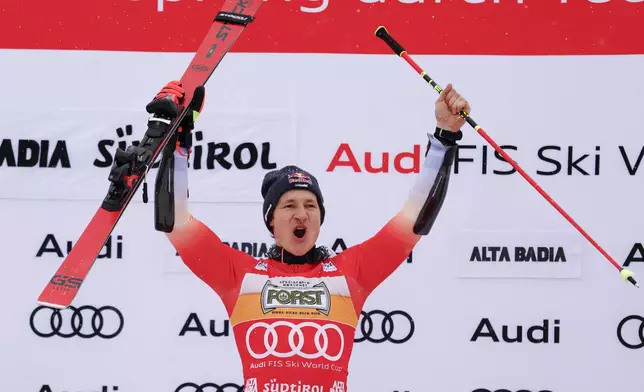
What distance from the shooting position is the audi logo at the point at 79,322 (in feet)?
15.5

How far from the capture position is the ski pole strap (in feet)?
13.2

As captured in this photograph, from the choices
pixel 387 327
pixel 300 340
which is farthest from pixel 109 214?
pixel 387 327

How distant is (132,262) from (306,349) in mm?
1494

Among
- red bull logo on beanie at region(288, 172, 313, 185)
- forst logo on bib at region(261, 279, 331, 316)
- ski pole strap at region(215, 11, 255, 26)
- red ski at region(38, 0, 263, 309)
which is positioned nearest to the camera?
red ski at region(38, 0, 263, 309)

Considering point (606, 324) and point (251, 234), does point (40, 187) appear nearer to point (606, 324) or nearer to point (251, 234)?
point (251, 234)

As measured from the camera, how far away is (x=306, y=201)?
12.0 feet

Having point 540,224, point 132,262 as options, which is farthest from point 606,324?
point 132,262

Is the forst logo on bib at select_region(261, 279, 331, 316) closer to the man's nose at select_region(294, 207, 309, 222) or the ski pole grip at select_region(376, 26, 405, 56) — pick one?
the man's nose at select_region(294, 207, 309, 222)

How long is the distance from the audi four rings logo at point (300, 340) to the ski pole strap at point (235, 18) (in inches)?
47.5

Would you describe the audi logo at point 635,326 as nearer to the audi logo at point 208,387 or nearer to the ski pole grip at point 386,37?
the audi logo at point 208,387

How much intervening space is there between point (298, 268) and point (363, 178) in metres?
1.12

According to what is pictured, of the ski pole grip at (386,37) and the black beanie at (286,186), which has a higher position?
the ski pole grip at (386,37)

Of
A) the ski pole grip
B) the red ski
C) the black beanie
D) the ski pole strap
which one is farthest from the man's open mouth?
the ski pole strap

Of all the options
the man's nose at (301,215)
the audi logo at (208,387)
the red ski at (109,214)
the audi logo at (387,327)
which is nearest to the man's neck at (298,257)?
the man's nose at (301,215)
